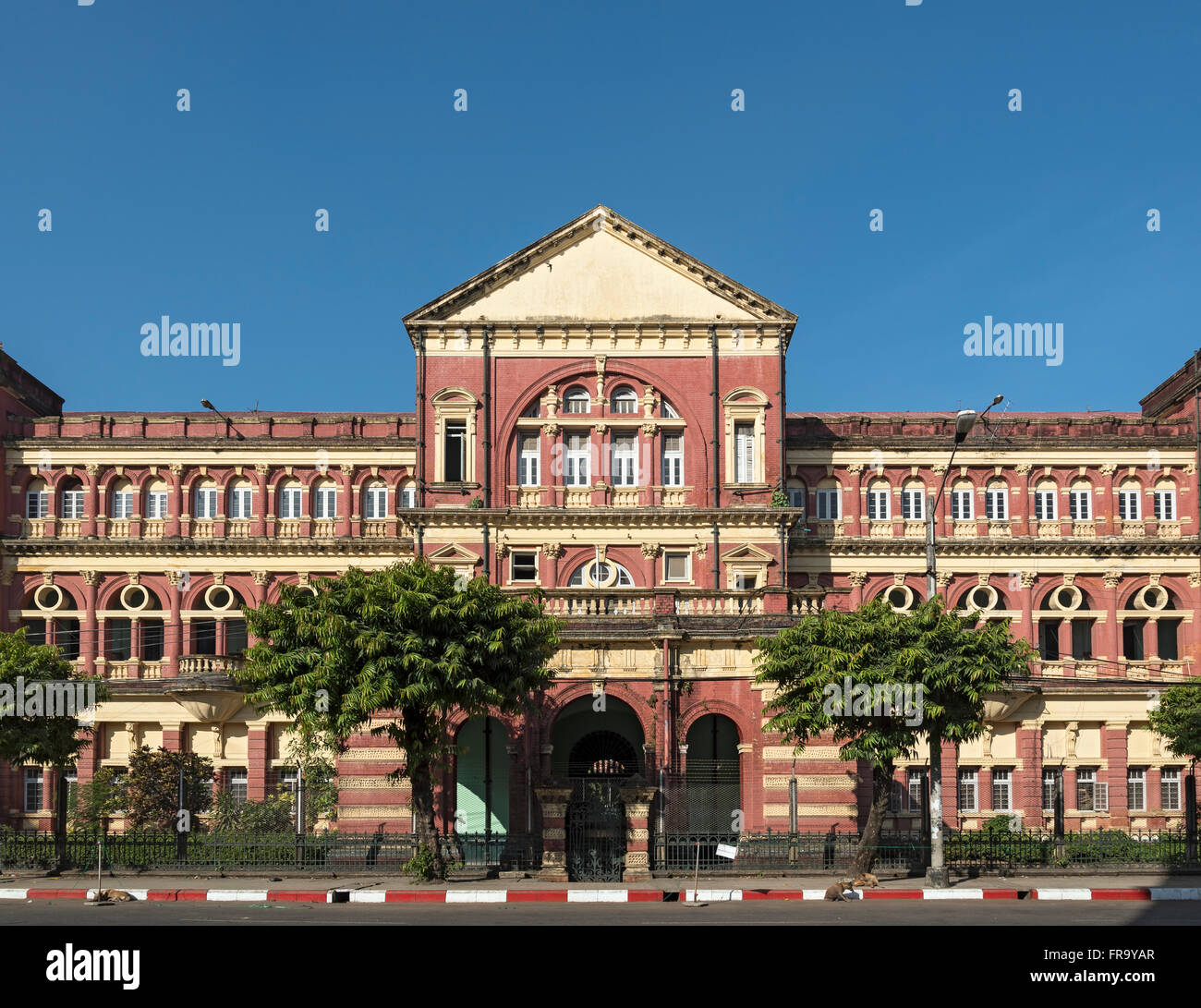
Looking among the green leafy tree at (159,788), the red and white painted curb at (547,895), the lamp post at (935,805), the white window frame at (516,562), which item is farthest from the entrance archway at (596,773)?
the green leafy tree at (159,788)

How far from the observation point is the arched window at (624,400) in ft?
148

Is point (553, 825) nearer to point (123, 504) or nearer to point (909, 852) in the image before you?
point (909, 852)

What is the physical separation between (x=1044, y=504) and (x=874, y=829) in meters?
24.7

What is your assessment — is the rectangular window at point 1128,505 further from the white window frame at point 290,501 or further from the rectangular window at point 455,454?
the white window frame at point 290,501

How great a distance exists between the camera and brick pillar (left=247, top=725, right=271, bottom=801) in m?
46.8

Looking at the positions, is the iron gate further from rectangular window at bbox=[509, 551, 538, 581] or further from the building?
rectangular window at bbox=[509, 551, 538, 581]

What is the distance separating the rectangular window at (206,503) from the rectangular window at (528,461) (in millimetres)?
13398

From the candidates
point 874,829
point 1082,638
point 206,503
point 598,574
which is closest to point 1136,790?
point 1082,638

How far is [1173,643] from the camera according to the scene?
49344 mm

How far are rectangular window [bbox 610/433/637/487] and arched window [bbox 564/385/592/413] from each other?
5.06ft

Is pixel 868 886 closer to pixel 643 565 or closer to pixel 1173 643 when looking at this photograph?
pixel 643 565

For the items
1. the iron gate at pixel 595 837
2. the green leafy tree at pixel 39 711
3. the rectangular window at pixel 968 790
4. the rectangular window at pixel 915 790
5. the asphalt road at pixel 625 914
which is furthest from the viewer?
the rectangular window at pixel 968 790

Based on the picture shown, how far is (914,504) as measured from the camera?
163 feet
